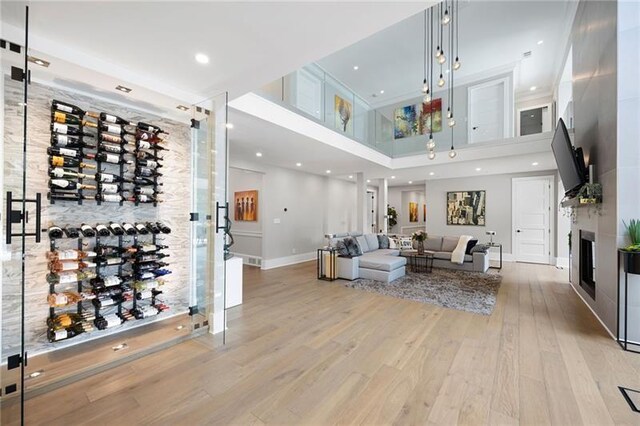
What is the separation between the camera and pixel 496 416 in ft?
5.87

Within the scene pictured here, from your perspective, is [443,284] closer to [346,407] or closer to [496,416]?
[496,416]

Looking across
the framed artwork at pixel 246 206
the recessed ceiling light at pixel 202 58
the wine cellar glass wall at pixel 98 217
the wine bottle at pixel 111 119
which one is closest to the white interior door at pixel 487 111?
the framed artwork at pixel 246 206

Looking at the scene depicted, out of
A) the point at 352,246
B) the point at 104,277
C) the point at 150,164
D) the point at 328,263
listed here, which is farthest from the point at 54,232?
the point at 352,246

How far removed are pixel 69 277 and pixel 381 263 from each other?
4.71 m

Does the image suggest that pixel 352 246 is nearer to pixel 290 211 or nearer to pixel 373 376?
pixel 290 211

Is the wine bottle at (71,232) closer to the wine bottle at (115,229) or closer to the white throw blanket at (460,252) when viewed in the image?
the wine bottle at (115,229)

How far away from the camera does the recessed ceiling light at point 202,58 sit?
2.33 m

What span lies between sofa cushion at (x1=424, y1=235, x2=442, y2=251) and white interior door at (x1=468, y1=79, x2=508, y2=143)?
2632 mm

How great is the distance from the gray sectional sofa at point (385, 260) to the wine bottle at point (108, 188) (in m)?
4.11

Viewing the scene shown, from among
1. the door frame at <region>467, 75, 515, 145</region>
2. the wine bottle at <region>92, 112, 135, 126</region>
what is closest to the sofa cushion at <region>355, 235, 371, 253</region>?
the door frame at <region>467, 75, 515, 145</region>

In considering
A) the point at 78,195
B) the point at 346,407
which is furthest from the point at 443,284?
the point at 78,195

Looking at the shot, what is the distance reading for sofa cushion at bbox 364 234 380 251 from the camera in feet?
22.9

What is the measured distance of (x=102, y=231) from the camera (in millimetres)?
2791

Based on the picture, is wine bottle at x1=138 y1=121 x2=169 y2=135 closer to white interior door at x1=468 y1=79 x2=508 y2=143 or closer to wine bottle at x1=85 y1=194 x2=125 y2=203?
wine bottle at x1=85 y1=194 x2=125 y2=203
